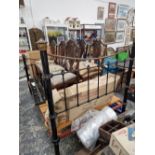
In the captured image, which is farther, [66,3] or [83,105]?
[66,3]

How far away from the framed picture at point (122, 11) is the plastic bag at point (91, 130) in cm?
382

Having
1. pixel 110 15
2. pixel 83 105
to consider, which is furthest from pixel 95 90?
pixel 110 15

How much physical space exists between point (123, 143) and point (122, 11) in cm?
428

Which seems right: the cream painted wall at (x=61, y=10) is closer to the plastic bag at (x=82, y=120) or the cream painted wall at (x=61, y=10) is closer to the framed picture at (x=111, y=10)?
the framed picture at (x=111, y=10)

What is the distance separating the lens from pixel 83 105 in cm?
108

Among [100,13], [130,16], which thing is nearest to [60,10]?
[100,13]

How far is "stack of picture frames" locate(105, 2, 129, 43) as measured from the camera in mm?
3627

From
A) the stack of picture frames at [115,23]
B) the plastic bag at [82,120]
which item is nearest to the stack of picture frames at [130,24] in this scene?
A: the stack of picture frames at [115,23]

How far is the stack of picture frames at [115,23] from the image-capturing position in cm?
363

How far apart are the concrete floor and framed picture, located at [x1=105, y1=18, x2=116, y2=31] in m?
2.75

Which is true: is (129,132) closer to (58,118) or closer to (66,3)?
(58,118)

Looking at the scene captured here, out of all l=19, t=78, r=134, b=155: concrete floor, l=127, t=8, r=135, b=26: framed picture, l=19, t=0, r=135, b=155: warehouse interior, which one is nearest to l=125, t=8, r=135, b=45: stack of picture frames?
l=127, t=8, r=135, b=26: framed picture

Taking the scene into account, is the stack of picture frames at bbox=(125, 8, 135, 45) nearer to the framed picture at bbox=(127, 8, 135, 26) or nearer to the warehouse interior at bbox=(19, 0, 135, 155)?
the framed picture at bbox=(127, 8, 135, 26)

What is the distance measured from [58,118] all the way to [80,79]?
553 mm
